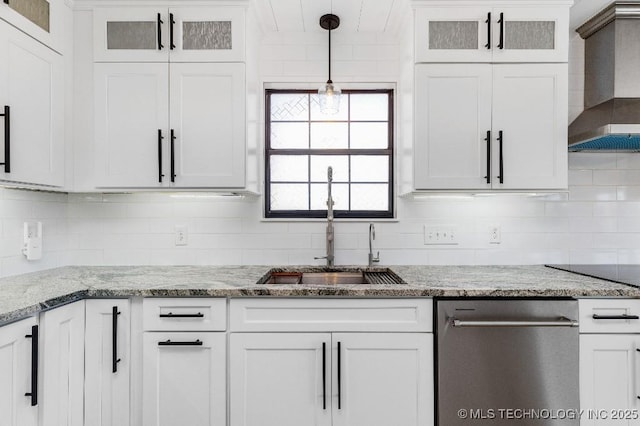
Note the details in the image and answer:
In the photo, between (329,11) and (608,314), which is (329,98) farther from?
(608,314)

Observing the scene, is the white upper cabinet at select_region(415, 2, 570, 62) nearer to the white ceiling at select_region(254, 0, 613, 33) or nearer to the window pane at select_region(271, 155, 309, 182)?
the white ceiling at select_region(254, 0, 613, 33)

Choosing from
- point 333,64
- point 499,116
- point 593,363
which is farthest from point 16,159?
point 593,363

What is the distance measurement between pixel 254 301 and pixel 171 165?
2.83 feet

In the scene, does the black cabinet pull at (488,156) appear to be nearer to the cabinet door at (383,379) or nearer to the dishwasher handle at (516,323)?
the dishwasher handle at (516,323)

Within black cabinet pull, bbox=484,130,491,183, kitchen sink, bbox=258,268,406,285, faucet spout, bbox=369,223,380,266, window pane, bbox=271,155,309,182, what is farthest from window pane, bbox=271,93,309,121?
black cabinet pull, bbox=484,130,491,183

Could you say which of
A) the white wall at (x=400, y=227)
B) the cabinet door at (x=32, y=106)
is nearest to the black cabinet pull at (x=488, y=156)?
the white wall at (x=400, y=227)

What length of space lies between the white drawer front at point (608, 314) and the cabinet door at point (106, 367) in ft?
6.72

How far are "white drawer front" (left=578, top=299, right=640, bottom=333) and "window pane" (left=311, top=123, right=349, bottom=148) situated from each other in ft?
5.21

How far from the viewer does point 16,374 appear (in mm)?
1376

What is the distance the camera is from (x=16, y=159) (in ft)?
5.63

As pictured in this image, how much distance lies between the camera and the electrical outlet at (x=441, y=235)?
7.94ft

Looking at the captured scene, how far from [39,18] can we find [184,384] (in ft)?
6.08

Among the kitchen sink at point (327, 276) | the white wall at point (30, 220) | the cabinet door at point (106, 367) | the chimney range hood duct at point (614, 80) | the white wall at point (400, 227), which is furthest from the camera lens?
the white wall at point (400, 227)

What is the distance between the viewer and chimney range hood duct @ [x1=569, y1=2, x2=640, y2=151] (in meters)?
2.06
